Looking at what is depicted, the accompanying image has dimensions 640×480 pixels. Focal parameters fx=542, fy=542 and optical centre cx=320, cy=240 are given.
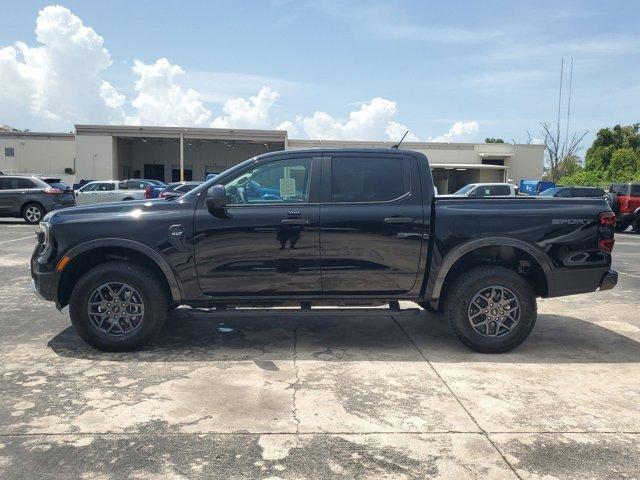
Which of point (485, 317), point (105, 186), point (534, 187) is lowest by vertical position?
point (485, 317)

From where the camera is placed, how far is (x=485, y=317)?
5.22m

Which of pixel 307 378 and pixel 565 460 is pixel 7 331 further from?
pixel 565 460

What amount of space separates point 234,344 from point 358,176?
6.84 feet

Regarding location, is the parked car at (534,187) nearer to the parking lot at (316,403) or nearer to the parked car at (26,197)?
the parked car at (26,197)

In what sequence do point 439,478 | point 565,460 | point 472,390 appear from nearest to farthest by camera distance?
point 439,478 → point 565,460 → point 472,390

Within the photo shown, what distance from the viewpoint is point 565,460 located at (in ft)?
10.6

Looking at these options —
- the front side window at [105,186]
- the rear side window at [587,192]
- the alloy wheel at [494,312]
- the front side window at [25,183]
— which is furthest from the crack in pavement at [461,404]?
the front side window at [105,186]

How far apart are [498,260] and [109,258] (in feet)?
12.5

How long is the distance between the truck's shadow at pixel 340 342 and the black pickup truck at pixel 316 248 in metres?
0.26

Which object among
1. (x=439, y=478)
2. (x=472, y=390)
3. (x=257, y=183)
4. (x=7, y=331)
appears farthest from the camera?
(x=7, y=331)

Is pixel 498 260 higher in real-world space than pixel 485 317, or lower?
higher

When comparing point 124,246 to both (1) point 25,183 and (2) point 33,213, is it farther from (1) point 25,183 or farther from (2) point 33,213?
(1) point 25,183

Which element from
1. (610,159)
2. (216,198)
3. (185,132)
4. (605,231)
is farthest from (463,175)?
(216,198)

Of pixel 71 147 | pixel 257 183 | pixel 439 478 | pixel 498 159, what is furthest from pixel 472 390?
pixel 71 147
